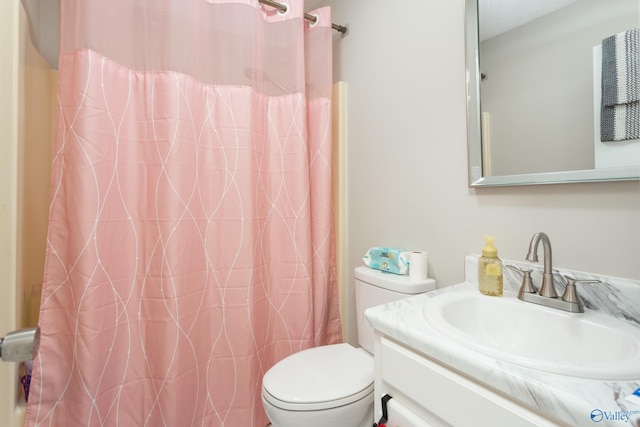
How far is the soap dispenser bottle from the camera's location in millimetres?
875

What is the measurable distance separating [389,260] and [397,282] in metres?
0.13

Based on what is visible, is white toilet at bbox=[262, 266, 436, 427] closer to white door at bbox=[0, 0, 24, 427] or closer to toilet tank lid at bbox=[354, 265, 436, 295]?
toilet tank lid at bbox=[354, 265, 436, 295]

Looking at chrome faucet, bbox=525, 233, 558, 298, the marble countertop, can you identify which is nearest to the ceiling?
chrome faucet, bbox=525, 233, 558, 298

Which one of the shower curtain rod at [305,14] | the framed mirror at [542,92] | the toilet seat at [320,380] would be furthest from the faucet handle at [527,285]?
the shower curtain rod at [305,14]

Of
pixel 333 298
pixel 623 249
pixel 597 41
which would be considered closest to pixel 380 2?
pixel 597 41

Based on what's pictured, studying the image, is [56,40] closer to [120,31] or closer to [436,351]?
[120,31]

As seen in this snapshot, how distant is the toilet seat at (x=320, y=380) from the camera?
933 millimetres

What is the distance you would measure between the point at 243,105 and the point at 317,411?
3.93 ft

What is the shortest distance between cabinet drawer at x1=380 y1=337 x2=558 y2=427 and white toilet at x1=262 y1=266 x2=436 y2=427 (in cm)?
30

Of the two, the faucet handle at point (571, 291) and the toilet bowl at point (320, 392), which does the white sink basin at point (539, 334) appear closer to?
the faucet handle at point (571, 291)

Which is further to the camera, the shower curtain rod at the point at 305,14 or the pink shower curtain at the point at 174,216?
the shower curtain rod at the point at 305,14

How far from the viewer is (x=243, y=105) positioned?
1.26m

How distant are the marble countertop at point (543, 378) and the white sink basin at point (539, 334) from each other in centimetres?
2

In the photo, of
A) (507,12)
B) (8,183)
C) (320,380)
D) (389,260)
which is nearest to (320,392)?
(320,380)
